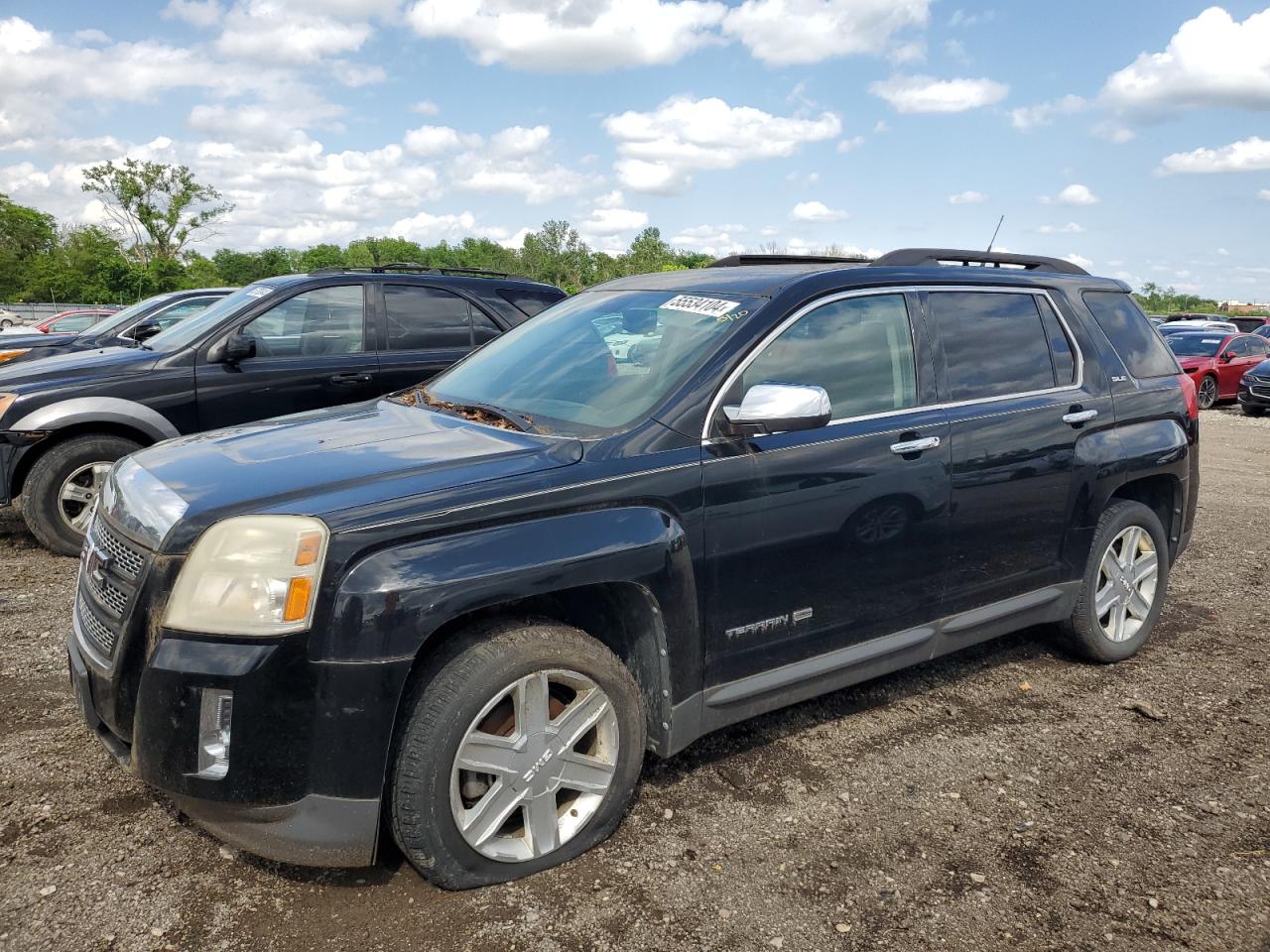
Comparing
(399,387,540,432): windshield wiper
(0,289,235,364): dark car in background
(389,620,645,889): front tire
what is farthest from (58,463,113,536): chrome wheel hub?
(389,620,645,889): front tire

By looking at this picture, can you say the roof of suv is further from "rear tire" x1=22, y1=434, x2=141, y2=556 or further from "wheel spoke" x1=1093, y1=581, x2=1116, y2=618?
"rear tire" x1=22, y1=434, x2=141, y2=556

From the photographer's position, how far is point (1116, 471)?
4.44m

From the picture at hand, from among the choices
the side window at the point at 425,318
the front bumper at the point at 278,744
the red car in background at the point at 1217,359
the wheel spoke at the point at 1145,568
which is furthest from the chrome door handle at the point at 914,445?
the red car in background at the point at 1217,359

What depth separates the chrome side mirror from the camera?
3.07 m

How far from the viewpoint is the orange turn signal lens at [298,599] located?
246 centimetres

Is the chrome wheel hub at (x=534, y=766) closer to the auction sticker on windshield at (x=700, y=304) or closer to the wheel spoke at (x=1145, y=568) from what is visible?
the auction sticker on windshield at (x=700, y=304)

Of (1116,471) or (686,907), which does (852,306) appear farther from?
(686,907)

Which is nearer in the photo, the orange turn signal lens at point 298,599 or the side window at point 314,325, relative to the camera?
the orange turn signal lens at point 298,599

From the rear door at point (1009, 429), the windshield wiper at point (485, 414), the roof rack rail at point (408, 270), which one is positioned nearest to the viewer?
the windshield wiper at point (485, 414)

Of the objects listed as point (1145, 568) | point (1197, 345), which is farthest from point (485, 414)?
point (1197, 345)

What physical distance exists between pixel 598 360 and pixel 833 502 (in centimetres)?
100

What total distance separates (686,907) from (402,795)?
0.87 meters

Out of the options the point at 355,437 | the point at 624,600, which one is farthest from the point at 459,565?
the point at 355,437

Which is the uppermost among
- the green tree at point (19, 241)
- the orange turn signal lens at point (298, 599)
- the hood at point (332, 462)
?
the green tree at point (19, 241)
